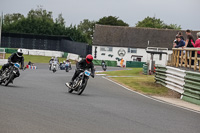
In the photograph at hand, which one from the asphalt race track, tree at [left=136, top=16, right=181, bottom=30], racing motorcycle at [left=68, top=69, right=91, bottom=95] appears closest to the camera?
the asphalt race track

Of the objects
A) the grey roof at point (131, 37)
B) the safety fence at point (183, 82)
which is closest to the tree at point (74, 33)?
the grey roof at point (131, 37)

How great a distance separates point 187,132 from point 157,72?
14902 millimetres

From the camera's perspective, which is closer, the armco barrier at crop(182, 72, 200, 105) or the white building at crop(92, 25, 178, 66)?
the armco barrier at crop(182, 72, 200, 105)

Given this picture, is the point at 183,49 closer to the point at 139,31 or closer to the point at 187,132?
the point at 187,132

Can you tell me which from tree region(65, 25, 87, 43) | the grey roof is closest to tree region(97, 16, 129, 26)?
tree region(65, 25, 87, 43)

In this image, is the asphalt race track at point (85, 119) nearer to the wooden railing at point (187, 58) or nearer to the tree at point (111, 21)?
the wooden railing at point (187, 58)

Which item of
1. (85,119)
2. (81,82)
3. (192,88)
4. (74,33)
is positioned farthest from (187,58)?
(74,33)

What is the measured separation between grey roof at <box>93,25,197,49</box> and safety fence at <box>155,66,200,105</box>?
202ft

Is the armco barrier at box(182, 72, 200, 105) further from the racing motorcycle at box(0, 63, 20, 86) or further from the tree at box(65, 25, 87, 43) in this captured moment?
the tree at box(65, 25, 87, 43)

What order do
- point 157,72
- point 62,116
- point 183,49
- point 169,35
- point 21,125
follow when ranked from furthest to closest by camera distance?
point 169,35 < point 157,72 < point 183,49 < point 62,116 < point 21,125

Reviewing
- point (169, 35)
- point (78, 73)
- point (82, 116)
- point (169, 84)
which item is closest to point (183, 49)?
point (169, 84)

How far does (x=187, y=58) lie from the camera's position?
19.6m

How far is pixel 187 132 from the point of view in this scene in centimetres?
869

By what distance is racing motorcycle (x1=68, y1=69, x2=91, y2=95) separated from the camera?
15.4m
